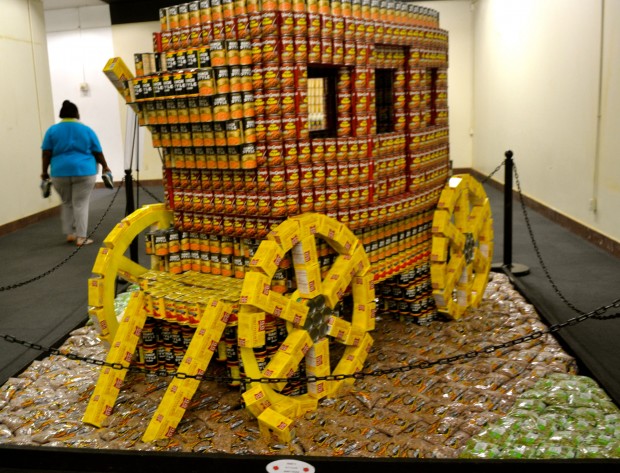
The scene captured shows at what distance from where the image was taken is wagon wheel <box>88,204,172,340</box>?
451 centimetres

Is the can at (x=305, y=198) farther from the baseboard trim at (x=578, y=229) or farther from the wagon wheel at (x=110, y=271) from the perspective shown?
the baseboard trim at (x=578, y=229)

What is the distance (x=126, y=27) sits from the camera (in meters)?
16.0

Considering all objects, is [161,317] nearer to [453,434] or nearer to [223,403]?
[223,403]

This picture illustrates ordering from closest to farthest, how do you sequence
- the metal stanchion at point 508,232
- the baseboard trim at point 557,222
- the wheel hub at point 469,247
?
the wheel hub at point 469,247 < the metal stanchion at point 508,232 < the baseboard trim at point 557,222

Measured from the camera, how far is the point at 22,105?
11508 millimetres

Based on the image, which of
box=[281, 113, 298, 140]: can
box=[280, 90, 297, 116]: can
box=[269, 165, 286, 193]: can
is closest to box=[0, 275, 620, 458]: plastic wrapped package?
box=[269, 165, 286, 193]: can

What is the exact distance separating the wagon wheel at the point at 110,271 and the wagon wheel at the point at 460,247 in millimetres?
→ 2240

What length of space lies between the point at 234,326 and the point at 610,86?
18.4 ft

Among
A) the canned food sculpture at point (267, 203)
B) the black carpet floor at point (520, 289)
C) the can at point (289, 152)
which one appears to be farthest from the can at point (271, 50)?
the black carpet floor at point (520, 289)

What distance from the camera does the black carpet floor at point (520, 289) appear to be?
198 inches

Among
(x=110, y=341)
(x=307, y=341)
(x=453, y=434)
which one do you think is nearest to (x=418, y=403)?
(x=453, y=434)

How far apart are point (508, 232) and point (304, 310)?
12.8 feet

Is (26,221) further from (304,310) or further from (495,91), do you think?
(495,91)

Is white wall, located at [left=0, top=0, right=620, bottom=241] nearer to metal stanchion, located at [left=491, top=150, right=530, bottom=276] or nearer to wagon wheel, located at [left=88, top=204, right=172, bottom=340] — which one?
metal stanchion, located at [left=491, top=150, right=530, bottom=276]
